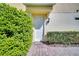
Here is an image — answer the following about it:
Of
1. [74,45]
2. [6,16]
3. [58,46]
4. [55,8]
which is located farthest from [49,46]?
[6,16]

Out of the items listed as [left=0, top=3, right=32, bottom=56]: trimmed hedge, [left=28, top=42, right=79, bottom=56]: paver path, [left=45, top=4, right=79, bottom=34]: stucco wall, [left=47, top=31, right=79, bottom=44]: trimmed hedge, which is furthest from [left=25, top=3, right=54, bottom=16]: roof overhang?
[left=0, top=3, right=32, bottom=56]: trimmed hedge

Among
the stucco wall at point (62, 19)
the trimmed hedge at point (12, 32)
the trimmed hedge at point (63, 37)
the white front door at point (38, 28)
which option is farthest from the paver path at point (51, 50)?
the trimmed hedge at point (12, 32)

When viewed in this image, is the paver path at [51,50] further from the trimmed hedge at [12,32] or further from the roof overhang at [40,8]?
the trimmed hedge at [12,32]

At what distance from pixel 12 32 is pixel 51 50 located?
3.74 meters

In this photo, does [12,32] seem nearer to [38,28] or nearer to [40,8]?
[38,28]

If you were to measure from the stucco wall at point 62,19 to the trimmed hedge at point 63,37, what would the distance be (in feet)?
0.95

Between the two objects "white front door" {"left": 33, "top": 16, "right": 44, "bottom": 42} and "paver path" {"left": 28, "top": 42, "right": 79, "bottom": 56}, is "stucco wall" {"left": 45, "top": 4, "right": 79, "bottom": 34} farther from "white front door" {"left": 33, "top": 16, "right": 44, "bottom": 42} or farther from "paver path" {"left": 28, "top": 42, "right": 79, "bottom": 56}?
"paver path" {"left": 28, "top": 42, "right": 79, "bottom": 56}

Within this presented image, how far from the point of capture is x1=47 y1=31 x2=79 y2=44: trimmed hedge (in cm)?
1270

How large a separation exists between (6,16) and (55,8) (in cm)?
538

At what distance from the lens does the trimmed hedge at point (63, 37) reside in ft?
41.7

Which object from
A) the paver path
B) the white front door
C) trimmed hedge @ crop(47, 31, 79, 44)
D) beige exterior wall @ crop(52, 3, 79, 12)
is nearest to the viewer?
the paver path

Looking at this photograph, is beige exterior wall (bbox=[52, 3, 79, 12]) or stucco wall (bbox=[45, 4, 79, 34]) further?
stucco wall (bbox=[45, 4, 79, 34])

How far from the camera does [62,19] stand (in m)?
13.4

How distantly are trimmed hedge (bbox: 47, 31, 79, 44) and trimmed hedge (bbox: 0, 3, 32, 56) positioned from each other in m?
3.85
